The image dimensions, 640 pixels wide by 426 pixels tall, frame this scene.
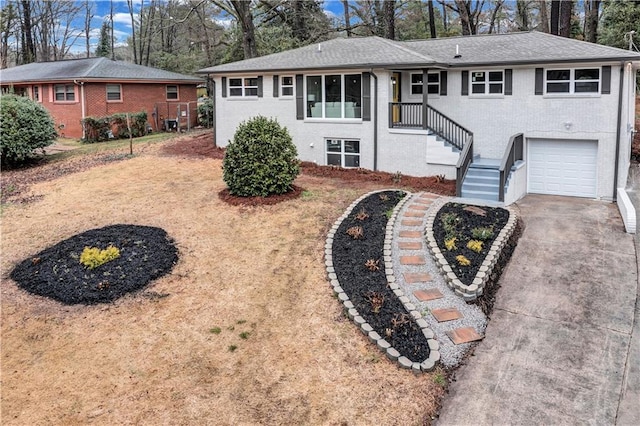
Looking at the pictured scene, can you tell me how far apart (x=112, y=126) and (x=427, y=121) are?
16.4 m

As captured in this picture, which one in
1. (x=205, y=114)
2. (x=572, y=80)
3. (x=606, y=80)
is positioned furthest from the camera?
(x=205, y=114)

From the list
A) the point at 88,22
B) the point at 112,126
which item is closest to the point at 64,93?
the point at 112,126

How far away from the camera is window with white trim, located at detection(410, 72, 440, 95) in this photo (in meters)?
16.2

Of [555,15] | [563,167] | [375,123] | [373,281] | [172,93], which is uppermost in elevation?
[555,15]

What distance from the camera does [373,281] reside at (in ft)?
27.2

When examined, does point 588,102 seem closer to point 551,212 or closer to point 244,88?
point 551,212

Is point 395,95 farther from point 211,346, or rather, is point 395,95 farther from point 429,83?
point 211,346

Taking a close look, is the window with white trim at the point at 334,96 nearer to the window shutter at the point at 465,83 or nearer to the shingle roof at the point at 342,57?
the shingle roof at the point at 342,57

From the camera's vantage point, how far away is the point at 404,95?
55.4ft

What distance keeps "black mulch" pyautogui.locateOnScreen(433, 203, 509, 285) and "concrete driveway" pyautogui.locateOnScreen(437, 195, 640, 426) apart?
0.61 meters

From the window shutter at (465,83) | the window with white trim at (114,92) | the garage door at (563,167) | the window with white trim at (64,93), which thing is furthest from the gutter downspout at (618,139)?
the window with white trim at (64,93)

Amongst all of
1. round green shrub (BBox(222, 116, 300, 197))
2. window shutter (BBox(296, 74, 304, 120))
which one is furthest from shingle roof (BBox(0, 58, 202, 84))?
round green shrub (BBox(222, 116, 300, 197))

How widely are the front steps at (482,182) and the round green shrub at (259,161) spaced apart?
487 centimetres

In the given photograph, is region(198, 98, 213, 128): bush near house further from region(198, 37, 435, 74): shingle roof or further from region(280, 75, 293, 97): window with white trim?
region(280, 75, 293, 97): window with white trim
